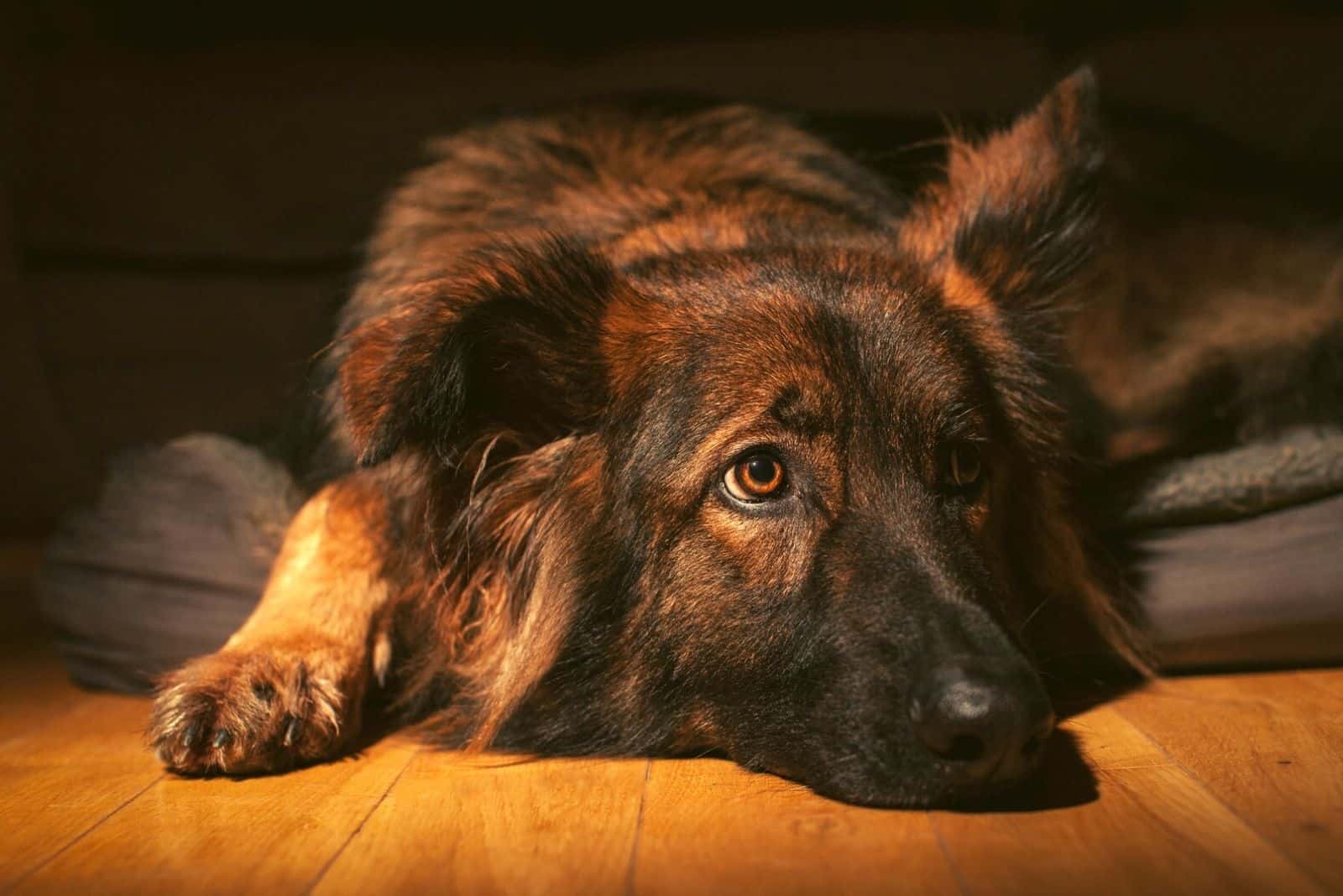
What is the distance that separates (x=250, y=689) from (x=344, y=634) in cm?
28

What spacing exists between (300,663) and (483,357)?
0.68 meters

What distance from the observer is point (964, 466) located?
7.97 ft

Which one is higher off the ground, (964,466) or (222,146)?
(222,146)

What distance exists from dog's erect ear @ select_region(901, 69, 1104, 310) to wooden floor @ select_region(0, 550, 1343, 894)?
3.04 ft

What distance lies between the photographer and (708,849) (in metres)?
1.86

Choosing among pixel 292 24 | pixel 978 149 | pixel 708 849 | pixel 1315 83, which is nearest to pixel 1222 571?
pixel 978 149

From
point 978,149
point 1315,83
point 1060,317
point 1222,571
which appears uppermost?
point 1315,83

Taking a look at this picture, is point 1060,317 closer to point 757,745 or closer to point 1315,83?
point 757,745

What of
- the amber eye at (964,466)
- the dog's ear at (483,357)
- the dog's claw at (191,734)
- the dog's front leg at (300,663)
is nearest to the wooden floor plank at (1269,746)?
the amber eye at (964,466)

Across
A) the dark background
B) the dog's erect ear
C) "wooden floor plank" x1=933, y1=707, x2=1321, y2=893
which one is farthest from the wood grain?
the dark background

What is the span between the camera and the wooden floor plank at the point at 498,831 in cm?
177

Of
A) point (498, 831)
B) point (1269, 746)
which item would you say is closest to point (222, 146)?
point (498, 831)

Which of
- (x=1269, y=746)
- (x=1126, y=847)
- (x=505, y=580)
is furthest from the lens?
(x=505, y=580)

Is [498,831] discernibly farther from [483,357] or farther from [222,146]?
[222,146]
